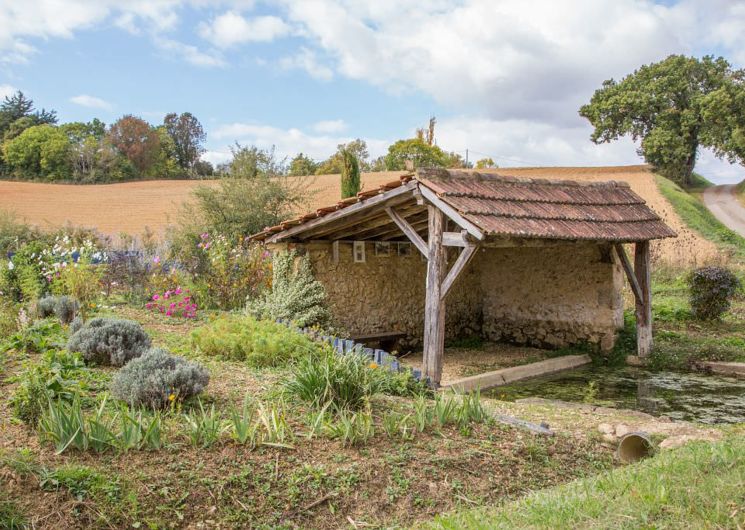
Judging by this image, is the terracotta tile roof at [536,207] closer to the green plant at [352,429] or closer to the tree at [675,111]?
the green plant at [352,429]

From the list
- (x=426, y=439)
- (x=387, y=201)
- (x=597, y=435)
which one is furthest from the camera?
(x=387, y=201)

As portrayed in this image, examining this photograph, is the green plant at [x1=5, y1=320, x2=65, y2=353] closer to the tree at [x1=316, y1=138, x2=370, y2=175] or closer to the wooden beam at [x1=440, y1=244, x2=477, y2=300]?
the wooden beam at [x1=440, y1=244, x2=477, y2=300]

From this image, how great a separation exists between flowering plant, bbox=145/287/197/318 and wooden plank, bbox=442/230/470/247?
18.1 feet

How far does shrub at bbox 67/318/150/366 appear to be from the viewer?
23.9ft

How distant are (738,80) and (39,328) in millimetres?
49409

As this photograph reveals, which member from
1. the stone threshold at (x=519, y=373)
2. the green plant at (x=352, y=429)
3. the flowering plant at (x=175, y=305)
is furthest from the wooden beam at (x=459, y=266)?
the flowering plant at (x=175, y=305)

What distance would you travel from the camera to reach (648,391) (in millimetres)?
9625

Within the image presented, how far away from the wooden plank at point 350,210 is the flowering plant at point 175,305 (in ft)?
7.40

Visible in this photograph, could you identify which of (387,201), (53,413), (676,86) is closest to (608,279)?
(387,201)

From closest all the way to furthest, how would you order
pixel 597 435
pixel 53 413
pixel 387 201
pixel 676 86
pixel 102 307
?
pixel 53 413, pixel 597 435, pixel 387 201, pixel 102 307, pixel 676 86

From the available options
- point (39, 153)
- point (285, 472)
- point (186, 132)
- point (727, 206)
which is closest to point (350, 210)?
point (285, 472)

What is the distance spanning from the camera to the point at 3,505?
385 centimetres

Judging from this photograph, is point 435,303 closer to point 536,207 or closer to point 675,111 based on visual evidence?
point 536,207

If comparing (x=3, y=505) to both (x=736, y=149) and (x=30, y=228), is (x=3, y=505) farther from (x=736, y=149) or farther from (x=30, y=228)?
(x=736, y=149)
